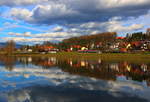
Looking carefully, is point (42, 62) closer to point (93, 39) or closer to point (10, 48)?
point (10, 48)

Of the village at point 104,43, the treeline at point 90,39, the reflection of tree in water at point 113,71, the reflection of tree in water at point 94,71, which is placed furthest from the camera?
the treeline at point 90,39

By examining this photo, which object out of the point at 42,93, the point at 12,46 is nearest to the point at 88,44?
the point at 12,46

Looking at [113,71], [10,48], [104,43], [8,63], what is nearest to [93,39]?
[104,43]

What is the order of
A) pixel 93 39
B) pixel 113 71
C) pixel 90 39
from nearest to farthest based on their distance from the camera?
pixel 113 71 < pixel 93 39 < pixel 90 39

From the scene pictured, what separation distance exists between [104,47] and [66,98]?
11673 cm

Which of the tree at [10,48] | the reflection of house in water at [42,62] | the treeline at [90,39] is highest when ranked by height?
the treeline at [90,39]

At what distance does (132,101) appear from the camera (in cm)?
1305

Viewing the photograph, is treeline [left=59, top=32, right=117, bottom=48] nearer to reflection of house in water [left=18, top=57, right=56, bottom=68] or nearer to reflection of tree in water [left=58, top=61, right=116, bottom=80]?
reflection of house in water [left=18, top=57, right=56, bottom=68]

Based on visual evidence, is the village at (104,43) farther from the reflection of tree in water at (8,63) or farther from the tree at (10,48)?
the reflection of tree in water at (8,63)

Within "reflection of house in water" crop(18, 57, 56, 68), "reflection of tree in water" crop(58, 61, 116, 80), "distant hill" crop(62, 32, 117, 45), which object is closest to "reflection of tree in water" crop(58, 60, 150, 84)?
"reflection of tree in water" crop(58, 61, 116, 80)

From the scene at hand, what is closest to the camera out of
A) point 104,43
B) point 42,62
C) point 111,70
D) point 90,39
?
Answer: point 111,70

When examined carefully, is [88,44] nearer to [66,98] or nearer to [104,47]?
[104,47]

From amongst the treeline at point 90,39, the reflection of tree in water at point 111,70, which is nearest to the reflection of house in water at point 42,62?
the reflection of tree in water at point 111,70

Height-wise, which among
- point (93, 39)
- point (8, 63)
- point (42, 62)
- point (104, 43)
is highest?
point (93, 39)
